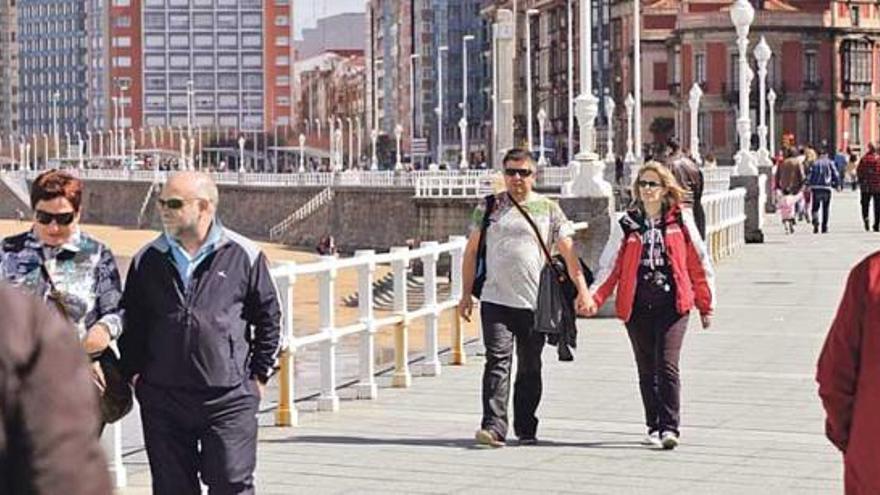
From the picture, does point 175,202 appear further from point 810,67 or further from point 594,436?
point 810,67

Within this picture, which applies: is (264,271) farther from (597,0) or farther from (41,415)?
(597,0)

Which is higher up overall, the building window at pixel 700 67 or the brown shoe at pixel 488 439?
the building window at pixel 700 67

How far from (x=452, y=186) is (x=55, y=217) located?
51.9m

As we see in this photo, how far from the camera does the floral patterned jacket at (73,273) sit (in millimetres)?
7434

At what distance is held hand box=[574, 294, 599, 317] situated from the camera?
11375 mm

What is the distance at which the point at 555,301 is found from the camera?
37.5 feet

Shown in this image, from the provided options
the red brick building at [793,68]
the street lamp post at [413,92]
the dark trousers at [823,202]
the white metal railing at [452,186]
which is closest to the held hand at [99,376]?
the dark trousers at [823,202]

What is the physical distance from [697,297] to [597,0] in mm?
106354

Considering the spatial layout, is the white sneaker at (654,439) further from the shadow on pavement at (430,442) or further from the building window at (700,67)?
the building window at (700,67)

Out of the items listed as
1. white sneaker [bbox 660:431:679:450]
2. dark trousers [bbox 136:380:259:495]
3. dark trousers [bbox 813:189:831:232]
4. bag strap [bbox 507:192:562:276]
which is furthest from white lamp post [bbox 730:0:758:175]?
dark trousers [bbox 136:380:259:495]

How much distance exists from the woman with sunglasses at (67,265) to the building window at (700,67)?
87.4 m

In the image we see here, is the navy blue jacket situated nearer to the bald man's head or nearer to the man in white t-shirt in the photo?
the bald man's head

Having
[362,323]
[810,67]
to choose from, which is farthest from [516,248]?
[810,67]

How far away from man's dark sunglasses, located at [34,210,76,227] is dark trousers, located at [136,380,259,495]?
768 mm
